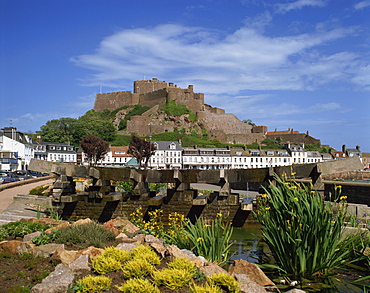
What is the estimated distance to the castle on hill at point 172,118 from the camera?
112250mm

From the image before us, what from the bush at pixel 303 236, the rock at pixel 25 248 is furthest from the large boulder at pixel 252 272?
the rock at pixel 25 248

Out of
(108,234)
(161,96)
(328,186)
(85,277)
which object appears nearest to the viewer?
(85,277)

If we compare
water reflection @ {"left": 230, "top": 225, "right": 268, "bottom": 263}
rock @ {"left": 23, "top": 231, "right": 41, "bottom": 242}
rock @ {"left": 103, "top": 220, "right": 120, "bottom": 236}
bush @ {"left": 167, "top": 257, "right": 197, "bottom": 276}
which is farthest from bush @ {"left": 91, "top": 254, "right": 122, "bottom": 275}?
water reflection @ {"left": 230, "top": 225, "right": 268, "bottom": 263}

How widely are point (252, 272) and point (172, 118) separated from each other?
108 m

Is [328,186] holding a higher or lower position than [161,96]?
lower

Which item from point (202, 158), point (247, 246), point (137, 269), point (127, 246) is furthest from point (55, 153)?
point (137, 269)

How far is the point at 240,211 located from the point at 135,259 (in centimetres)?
909

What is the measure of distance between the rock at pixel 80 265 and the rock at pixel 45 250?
772mm

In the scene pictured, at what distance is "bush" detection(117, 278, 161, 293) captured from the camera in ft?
18.2

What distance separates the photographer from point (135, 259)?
21.8 ft

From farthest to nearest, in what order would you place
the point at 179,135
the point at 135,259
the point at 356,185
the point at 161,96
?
1. the point at 161,96
2. the point at 179,135
3. the point at 356,185
4. the point at 135,259

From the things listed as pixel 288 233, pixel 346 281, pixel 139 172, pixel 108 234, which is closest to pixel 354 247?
pixel 346 281

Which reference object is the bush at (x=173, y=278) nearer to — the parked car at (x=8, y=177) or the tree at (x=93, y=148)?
the parked car at (x=8, y=177)

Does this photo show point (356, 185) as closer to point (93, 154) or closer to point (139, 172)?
point (139, 172)
